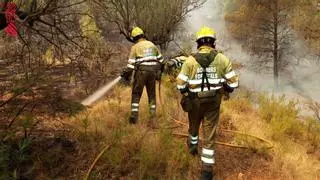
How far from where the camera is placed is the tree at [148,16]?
69.6 feet

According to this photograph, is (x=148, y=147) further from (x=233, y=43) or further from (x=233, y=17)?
(x=233, y=43)

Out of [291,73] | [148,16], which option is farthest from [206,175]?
[291,73]

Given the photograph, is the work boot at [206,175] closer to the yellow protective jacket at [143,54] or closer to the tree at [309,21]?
the yellow protective jacket at [143,54]

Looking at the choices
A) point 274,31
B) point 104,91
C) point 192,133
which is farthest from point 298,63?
point 192,133

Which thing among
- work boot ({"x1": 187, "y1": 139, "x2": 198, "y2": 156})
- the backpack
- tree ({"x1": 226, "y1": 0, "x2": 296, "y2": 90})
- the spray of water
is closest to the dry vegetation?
work boot ({"x1": 187, "y1": 139, "x2": 198, "y2": 156})

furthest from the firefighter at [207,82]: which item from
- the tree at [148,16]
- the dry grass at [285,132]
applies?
the tree at [148,16]

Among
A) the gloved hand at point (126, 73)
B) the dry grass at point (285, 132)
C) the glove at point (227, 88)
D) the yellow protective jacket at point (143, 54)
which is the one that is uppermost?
the yellow protective jacket at point (143, 54)

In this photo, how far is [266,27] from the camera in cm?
2756

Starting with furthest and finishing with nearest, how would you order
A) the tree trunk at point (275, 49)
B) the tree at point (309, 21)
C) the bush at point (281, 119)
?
the tree trunk at point (275, 49), the tree at point (309, 21), the bush at point (281, 119)

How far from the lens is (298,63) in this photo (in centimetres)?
3088

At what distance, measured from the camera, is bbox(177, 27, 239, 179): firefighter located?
522cm

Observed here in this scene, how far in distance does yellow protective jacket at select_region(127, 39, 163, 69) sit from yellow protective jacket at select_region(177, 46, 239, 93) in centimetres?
213

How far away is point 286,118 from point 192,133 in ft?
11.8

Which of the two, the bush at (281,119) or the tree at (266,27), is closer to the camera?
the bush at (281,119)
